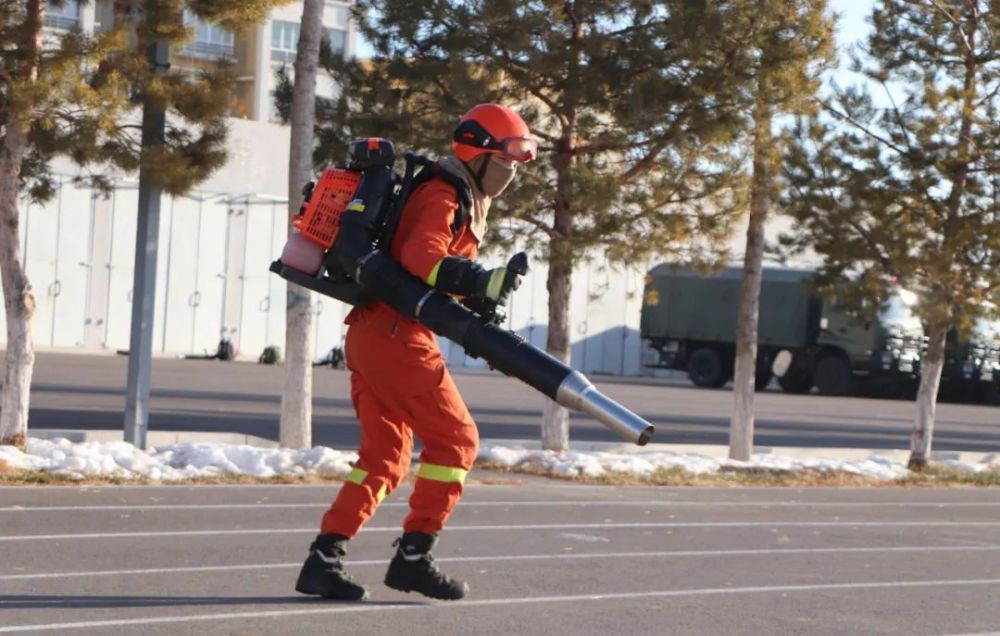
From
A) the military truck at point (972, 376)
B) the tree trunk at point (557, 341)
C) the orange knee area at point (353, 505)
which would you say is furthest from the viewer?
the military truck at point (972, 376)

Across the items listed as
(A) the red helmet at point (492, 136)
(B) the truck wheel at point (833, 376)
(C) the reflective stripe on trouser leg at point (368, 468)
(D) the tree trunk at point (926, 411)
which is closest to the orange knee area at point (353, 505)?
(C) the reflective stripe on trouser leg at point (368, 468)

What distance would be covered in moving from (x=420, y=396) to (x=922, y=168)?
42.9 feet

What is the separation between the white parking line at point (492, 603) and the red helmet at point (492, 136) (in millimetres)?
2019

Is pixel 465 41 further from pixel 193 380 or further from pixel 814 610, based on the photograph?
pixel 193 380

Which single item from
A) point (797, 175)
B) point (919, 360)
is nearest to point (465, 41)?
point (797, 175)

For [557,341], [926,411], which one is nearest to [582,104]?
[557,341]

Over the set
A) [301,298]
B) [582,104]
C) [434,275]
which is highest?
[582,104]

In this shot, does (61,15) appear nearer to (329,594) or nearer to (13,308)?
(13,308)

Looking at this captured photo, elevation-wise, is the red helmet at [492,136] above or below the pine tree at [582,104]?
below

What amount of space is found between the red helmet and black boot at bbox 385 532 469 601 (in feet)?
5.57

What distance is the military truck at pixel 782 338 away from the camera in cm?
4378

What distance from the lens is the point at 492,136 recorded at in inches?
282

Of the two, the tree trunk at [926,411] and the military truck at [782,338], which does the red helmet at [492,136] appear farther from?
the military truck at [782,338]

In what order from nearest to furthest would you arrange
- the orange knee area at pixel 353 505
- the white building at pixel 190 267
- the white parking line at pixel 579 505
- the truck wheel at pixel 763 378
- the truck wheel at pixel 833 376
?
the orange knee area at pixel 353 505
the white parking line at pixel 579 505
the white building at pixel 190 267
the truck wheel at pixel 833 376
the truck wheel at pixel 763 378
